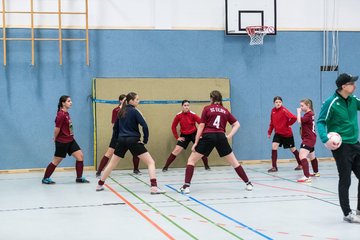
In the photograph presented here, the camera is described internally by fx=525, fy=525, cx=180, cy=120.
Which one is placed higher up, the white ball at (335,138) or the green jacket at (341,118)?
the green jacket at (341,118)

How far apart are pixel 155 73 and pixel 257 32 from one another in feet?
9.50

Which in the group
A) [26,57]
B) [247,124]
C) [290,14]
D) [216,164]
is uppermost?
[290,14]

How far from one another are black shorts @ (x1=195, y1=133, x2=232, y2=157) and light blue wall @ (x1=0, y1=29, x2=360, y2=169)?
4984mm

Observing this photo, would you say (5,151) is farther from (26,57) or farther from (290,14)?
(290,14)

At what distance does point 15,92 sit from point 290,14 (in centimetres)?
756

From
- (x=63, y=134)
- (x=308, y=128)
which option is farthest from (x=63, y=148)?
(x=308, y=128)

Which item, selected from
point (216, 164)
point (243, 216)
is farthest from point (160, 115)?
point (243, 216)

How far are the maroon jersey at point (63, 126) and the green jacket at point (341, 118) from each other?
5406 millimetres

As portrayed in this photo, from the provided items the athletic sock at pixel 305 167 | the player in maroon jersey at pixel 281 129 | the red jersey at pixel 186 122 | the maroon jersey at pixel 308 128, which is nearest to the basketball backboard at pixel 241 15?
the player in maroon jersey at pixel 281 129

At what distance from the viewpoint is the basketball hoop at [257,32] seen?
13748 millimetres

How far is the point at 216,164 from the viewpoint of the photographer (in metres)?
13.6

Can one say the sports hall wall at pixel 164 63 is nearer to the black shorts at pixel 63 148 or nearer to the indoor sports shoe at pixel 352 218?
the black shorts at pixel 63 148

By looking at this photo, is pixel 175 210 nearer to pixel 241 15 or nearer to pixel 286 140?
pixel 286 140

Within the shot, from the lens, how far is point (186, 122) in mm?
12672
